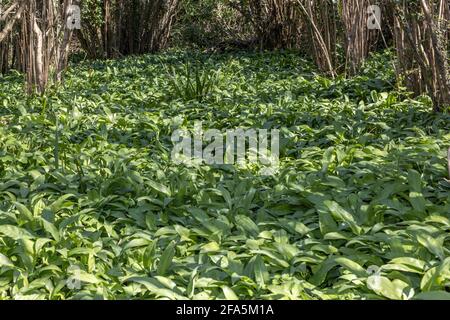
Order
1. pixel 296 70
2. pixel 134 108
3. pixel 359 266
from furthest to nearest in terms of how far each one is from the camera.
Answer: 1. pixel 296 70
2. pixel 134 108
3. pixel 359 266

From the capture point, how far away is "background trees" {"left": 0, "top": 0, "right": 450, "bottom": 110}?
4410mm

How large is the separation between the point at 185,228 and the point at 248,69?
4.78m

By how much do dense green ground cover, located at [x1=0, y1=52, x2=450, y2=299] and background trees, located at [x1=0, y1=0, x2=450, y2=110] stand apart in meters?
0.45

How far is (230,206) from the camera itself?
2932mm

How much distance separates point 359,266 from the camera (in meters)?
2.23

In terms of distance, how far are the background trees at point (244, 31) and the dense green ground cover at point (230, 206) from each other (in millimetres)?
446

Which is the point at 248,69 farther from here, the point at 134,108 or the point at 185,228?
the point at 185,228

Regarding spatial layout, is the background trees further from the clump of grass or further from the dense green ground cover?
the clump of grass

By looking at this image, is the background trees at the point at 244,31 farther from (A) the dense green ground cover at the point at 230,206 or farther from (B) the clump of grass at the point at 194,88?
(B) the clump of grass at the point at 194,88

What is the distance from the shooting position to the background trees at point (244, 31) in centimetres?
441

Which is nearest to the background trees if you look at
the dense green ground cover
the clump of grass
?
the dense green ground cover

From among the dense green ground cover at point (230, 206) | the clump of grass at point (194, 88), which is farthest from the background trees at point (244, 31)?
the clump of grass at point (194, 88)
